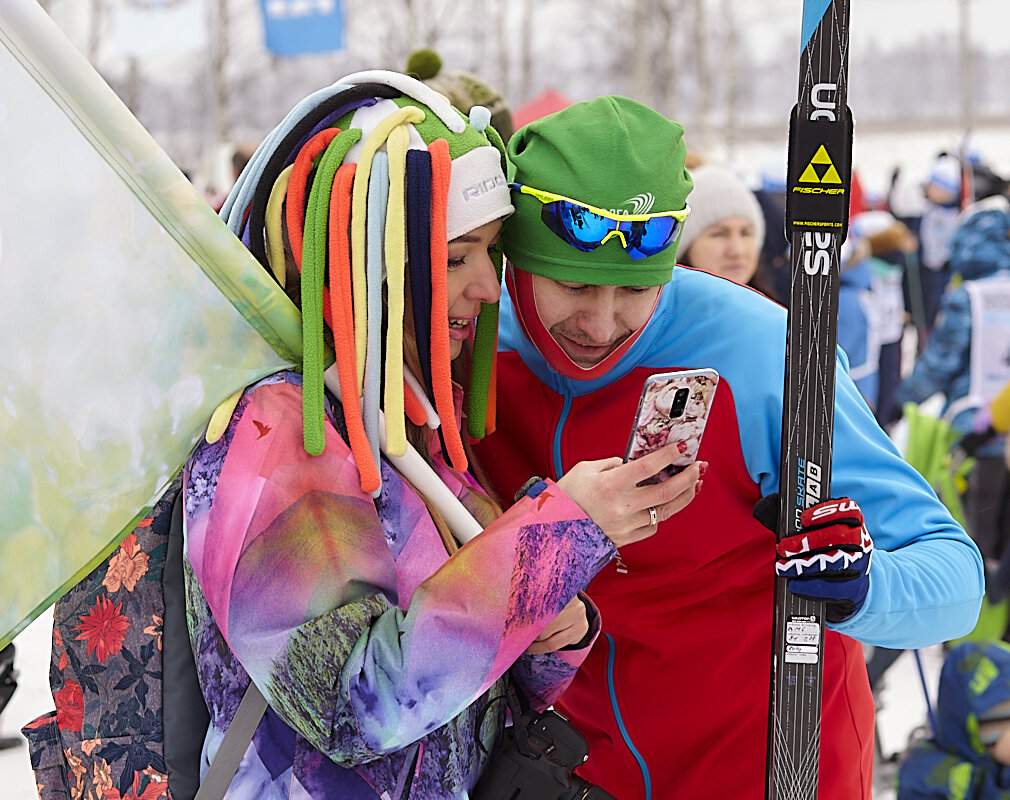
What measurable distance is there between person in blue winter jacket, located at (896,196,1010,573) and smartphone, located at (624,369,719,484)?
11.2ft

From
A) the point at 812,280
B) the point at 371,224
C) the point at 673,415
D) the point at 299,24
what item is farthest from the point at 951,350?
the point at 299,24

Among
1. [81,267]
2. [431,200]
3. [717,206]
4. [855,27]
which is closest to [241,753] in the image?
[81,267]

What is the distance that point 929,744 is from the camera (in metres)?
3.47

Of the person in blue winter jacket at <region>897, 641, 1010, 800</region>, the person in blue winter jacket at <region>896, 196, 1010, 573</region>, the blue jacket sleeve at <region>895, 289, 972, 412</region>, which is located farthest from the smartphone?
the blue jacket sleeve at <region>895, 289, 972, 412</region>

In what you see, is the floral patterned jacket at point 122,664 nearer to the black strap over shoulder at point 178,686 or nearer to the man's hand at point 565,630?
the black strap over shoulder at point 178,686

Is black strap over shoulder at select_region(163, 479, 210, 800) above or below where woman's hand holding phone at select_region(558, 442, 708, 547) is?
below

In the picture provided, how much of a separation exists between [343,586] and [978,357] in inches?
168

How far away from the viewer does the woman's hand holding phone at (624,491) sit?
1.50 m

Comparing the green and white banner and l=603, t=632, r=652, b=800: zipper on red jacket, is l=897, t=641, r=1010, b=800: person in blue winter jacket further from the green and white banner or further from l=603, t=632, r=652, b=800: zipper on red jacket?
the green and white banner

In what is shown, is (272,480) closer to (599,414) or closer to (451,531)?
(451,531)

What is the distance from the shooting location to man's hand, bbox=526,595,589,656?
62.7 inches

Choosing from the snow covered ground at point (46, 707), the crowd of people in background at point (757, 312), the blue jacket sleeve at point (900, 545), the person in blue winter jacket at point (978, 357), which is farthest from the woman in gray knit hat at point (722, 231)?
the blue jacket sleeve at point (900, 545)

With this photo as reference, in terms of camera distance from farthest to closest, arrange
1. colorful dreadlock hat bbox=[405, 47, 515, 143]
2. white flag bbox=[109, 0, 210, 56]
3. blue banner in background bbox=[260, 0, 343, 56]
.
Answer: blue banner in background bbox=[260, 0, 343, 56] < white flag bbox=[109, 0, 210, 56] < colorful dreadlock hat bbox=[405, 47, 515, 143]

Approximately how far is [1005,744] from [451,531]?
230 centimetres
